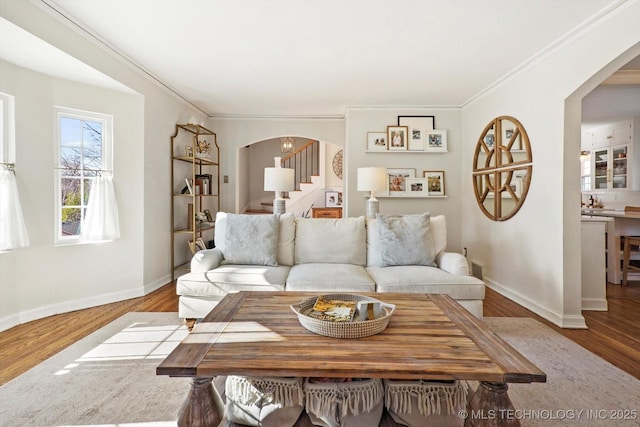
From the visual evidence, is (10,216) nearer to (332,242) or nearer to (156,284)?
(156,284)

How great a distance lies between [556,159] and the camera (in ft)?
9.98

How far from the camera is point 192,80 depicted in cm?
407

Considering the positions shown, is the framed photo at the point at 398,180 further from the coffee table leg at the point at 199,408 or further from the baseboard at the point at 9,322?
the baseboard at the point at 9,322

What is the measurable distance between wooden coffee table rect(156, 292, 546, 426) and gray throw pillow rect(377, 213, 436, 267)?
1326 mm

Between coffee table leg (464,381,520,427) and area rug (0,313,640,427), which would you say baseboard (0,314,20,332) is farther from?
coffee table leg (464,381,520,427)

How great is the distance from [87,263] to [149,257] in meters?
0.63

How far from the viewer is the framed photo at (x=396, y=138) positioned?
502 cm

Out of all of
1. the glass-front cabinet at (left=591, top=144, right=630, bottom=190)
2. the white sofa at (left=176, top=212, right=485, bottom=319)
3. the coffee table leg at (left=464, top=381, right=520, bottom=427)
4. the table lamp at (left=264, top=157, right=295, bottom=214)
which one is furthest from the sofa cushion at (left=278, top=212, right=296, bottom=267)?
the glass-front cabinet at (left=591, top=144, right=630, bottom=190)

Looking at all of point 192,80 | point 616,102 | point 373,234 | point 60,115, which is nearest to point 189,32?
point 192,80

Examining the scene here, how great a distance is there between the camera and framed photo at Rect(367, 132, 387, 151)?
5.04m

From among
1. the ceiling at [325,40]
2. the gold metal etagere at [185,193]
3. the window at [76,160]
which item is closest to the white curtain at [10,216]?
the window at [76,160]

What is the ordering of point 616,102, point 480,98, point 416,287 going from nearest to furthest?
point 416,287, point 480,98, point 616,102

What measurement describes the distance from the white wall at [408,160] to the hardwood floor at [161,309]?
1614mm

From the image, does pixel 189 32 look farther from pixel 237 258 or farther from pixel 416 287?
pixel 416 287
